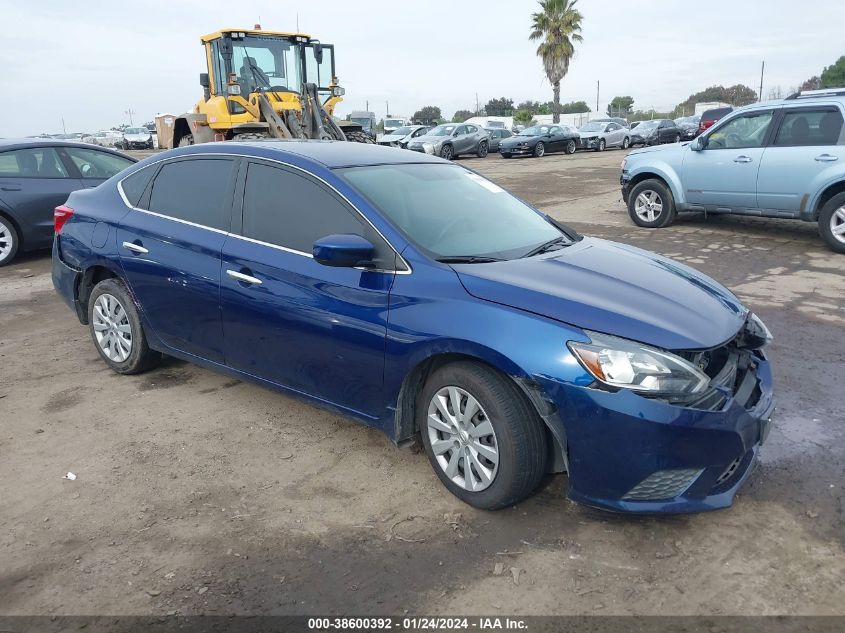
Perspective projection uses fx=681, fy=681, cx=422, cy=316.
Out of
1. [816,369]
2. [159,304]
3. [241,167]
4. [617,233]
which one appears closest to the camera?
[241,167]

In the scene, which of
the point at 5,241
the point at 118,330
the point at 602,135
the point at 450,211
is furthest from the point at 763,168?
the point at 602,135

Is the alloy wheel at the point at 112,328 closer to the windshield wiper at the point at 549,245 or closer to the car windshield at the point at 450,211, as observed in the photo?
the car windshield at the point at 450,211

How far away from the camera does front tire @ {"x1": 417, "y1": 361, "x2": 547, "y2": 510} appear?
2.96 m

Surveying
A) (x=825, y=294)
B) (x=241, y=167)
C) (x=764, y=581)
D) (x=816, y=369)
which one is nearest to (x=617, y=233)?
(x=825, y=294)

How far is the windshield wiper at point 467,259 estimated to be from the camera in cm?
335

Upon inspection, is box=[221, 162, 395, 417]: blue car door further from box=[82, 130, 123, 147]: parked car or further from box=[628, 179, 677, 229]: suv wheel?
box=[82, 130, 123, 147]: parked car

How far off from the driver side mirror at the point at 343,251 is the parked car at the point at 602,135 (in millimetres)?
31029

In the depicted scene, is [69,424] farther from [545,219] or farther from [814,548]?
[814,548]

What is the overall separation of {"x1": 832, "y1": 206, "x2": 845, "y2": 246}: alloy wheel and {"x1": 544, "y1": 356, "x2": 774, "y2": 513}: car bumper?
6528mm

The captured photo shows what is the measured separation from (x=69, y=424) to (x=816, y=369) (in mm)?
4980

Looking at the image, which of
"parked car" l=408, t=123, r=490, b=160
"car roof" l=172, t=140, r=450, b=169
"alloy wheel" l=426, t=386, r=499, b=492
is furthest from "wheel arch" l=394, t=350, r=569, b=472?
"parked car" l=408, t=123, r=490, b=160

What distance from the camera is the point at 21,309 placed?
6.76 metres

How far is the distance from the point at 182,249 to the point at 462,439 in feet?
7.12

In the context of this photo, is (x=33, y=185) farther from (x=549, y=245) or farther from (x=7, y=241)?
(x=549, y=245)
